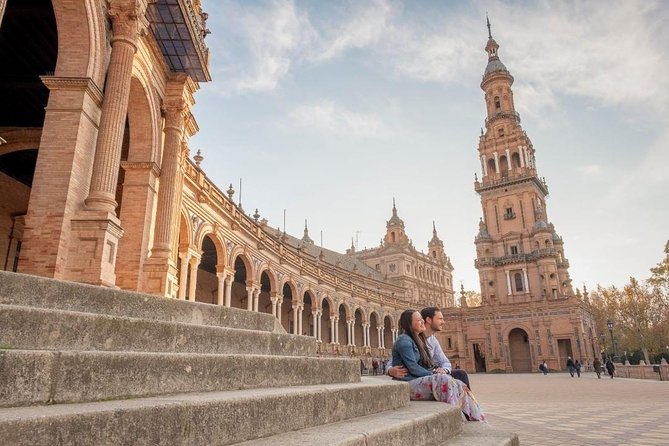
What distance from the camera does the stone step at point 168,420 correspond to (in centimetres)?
→ 199

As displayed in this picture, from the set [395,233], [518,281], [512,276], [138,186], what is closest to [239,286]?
[138,186]

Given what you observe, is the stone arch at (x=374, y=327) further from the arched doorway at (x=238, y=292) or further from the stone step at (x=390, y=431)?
the stone step at (x=390, y=431)

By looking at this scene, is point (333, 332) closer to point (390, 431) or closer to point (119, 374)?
point (390, 431)

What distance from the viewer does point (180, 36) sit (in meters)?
12.0

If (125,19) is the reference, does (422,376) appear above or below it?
below

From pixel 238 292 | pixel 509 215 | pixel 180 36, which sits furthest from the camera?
pixel 509 215

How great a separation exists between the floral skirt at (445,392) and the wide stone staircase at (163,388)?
0.80 ft

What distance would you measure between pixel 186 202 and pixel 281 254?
38.0ft

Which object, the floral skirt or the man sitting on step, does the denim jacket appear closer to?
the floral skirt

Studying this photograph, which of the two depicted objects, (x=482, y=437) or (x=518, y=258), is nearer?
(x=482, y=437)

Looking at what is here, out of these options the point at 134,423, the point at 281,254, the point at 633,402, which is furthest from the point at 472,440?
the point at 281,254

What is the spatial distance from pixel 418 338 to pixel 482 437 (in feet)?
5.05

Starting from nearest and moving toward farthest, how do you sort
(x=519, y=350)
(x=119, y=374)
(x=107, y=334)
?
(x=119, y=374) < (x=107, y=334) < (x=519, y=350)

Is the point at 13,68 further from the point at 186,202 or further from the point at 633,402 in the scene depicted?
the point at 633,402
